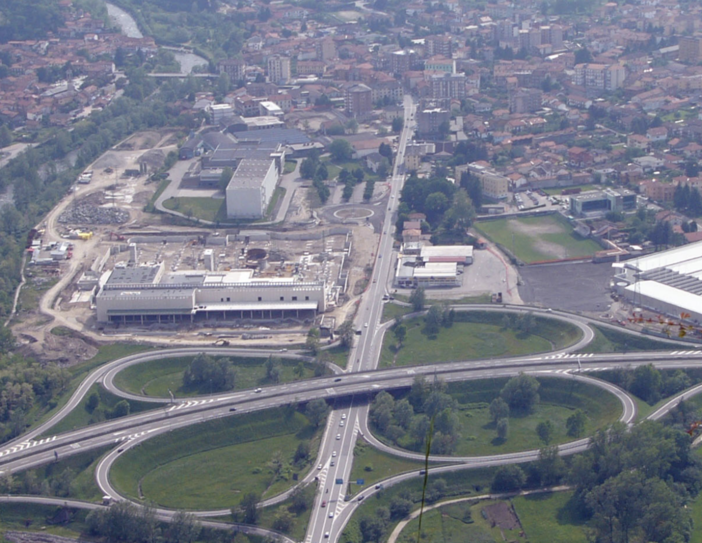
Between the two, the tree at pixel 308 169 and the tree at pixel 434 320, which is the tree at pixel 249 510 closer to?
the tree at pixel 434 320

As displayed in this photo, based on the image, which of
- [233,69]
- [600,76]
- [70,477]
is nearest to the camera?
[70,477]

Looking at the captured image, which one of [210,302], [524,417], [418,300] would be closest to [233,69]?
[210,302]

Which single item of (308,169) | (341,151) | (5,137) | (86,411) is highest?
(341,151)

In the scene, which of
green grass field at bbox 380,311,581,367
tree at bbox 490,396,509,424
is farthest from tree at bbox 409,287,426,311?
tree at bbox 490,396,509,424

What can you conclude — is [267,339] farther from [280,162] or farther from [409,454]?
[280,162]

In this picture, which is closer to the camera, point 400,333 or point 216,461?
point 216,461

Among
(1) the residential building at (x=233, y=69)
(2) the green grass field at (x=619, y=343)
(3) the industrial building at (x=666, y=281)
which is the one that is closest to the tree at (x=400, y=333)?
(2) the green grass field at (x=619, y=343)

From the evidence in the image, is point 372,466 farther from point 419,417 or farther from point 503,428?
point 503,428
